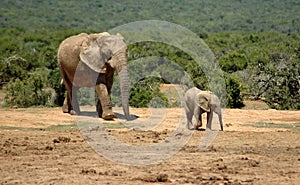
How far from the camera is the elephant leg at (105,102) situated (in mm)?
15805

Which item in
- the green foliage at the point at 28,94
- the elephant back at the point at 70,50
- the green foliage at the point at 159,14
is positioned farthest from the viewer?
the green foliage at the point at 159,14

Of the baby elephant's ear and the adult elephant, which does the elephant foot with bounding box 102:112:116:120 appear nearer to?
the adult elephant

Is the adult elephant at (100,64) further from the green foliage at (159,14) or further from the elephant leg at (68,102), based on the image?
the green foliage at (159,14)

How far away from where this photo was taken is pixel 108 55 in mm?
15812

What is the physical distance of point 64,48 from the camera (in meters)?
17.3

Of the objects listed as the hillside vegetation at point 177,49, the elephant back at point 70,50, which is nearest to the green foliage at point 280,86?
the hillside vegetation at point 177,49

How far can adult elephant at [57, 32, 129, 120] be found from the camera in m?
15.5

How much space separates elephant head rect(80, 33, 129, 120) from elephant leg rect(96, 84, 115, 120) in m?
0.40

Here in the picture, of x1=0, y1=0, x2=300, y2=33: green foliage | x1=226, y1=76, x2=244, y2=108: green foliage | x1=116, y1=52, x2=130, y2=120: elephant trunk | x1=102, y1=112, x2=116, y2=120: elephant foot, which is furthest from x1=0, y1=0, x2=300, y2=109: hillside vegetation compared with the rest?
x1=116, y1=52, x2=130, y2=120: elephant trunk

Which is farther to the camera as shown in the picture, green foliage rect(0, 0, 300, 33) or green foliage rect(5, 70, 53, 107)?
green foliage rect(0, 0, 300, 33)

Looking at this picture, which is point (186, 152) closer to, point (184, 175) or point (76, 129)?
point (184, 175)

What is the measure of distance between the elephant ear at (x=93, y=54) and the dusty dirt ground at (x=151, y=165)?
5.09 ft

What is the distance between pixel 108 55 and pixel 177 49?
30.4 m

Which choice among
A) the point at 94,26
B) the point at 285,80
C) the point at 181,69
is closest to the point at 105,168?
the point at 285,80
